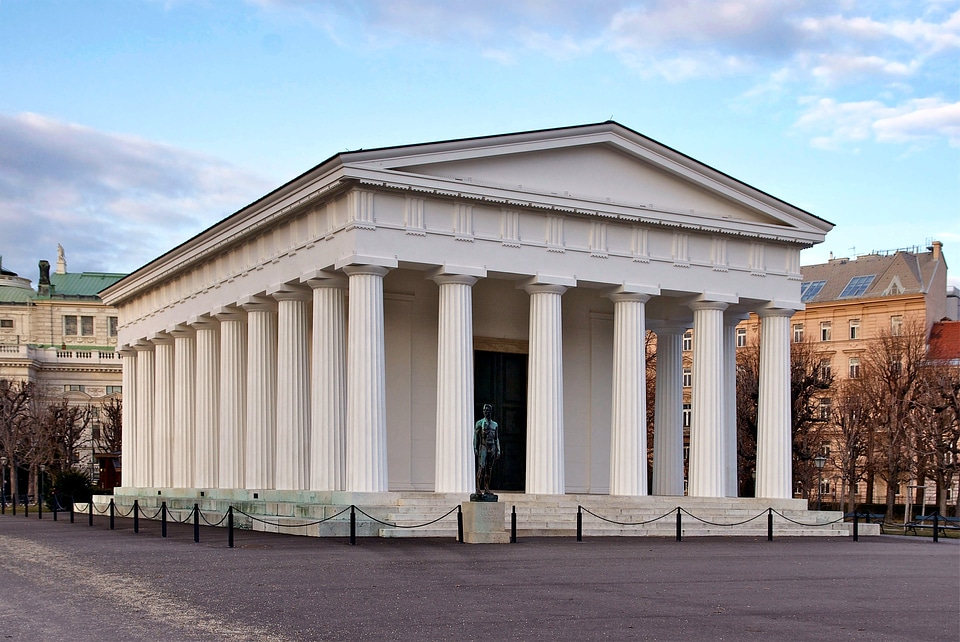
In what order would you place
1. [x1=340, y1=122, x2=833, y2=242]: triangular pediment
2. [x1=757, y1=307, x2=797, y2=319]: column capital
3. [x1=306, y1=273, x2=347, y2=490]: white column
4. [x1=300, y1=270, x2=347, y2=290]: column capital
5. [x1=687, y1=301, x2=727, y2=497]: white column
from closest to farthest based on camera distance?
1. [x1=340, y1=122, x2=833, y2=242]: triangular pediment
2. [x1=306, y1=273, x2=347, y2=490]: white column
3. [x1=300, y1=270, x2=347, y2=290]: column capital
4. [x1=687, y1=301, x2=727, y2=497]: white column
5. [x1=757, y1=307, x2=797, y2=319]: column capital

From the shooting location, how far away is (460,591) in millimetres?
18875

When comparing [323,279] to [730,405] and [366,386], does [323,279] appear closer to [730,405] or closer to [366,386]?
[366,386]

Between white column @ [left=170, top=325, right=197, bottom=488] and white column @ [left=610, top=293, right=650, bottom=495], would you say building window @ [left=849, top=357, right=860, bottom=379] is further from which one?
white column @ [left=170, top=325, right=197, bottom=488]

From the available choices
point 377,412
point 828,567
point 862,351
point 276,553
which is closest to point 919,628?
point 828,567

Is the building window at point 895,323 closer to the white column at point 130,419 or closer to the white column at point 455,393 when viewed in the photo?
the white column at point 130,419

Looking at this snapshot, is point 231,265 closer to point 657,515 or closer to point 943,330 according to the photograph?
point 657,515

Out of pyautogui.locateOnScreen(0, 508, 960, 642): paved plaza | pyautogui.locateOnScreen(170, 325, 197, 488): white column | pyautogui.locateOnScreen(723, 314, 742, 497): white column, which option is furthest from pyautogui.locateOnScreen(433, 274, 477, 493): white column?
pyautogui.locateOnScreen(170, 325, 197, 488): white column

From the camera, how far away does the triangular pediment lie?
3603cm

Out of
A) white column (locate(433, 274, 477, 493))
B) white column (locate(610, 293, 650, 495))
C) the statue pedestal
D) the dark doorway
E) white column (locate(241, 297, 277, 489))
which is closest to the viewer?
the statue pedestal

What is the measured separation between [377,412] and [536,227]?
26.2 ft

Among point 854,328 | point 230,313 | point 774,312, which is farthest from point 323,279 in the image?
point 854,328

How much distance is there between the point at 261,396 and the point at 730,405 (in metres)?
16.6

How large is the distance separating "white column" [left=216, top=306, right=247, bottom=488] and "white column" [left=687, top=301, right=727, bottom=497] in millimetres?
16004

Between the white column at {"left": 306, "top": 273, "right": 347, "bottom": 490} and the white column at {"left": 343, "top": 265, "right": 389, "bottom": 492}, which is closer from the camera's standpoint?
the white column at {"left": 343, "top": 265, "right": 389, "bottom": 492}
